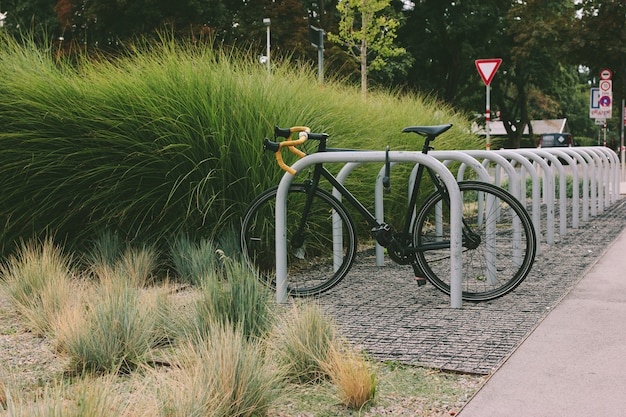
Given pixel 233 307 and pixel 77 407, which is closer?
pixel 77 407

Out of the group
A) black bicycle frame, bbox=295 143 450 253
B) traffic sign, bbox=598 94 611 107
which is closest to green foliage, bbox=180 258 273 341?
black bicycle frame, bbox=295 143 450 253

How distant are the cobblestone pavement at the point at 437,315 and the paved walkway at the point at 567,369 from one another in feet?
0.38

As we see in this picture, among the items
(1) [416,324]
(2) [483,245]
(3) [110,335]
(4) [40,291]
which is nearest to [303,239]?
(2) [483,245]

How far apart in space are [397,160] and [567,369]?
81.3 inches

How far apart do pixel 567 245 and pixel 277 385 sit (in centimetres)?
586

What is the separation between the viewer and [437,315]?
5.24m

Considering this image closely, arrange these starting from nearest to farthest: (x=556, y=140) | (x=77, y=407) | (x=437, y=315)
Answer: (x=77, y=407)
(x=437, y=315)
(x=556, y=140)

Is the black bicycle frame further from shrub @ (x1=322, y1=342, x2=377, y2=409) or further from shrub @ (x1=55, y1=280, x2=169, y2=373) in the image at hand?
shrub @ (x1=322, y1=342, x2=377, y2=409)

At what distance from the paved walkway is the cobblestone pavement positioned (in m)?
0.12

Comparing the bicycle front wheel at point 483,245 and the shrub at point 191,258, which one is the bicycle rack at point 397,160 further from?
the shrub at point 191,258

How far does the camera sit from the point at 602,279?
6.52m

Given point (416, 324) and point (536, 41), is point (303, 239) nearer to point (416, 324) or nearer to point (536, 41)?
point (416, 324)

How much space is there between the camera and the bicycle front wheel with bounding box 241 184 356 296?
5.86 m

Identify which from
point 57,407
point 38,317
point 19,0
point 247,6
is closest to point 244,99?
point 38,317
